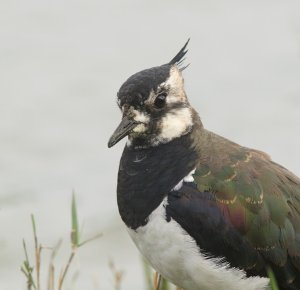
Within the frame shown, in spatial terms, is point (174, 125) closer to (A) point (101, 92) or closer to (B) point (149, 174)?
(B) point (149, 174)

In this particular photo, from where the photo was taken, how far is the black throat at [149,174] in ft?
26.5

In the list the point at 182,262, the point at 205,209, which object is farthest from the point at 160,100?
the point at 182,262

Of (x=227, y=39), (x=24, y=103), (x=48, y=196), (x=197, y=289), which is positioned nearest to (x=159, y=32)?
(x=227, y=39)

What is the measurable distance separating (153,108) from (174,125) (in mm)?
188

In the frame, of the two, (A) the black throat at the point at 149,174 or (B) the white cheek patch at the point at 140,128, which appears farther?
(B) the white cheek patch at the point at 140,128

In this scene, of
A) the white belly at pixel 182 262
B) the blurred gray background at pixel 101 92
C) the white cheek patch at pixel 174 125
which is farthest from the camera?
the blurred gray background at pixel 101 92

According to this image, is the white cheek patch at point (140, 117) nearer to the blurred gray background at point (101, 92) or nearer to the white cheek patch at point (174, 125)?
the white cheek patch at point (174, 125)

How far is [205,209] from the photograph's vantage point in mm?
7984

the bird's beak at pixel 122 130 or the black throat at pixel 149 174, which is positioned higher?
the bird's beak at pixel 122 130

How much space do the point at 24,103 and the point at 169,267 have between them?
5111 mm

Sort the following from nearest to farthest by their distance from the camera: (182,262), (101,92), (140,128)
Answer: (182,262), (140,128), (101,92)

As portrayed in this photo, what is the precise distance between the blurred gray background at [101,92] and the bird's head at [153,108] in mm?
2589

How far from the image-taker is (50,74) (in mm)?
13211

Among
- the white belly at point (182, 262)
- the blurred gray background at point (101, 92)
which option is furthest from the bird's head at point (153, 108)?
the blurred gray background at point (101, 92)
